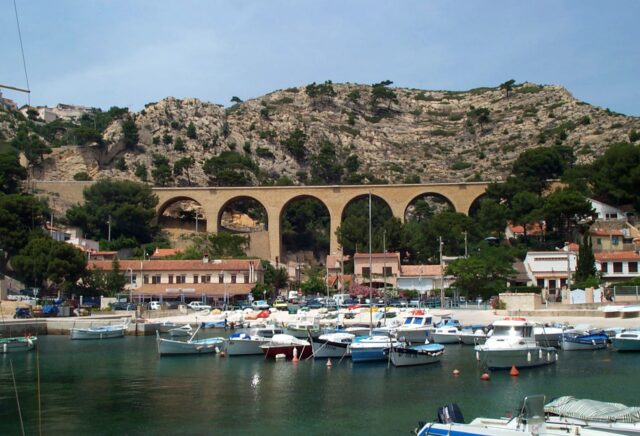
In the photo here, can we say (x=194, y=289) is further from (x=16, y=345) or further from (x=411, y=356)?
(x=411, y=356)

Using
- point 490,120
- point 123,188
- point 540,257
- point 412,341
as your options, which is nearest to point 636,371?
point 412,341

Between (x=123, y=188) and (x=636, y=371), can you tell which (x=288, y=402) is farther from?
(x=123, y=188)

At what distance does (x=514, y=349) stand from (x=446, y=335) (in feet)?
31.5

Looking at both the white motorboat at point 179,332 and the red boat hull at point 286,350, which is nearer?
the red boat hull at point 286,350

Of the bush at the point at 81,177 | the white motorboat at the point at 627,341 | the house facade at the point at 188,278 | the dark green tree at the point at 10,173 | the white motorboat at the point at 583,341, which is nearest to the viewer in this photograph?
the white motorboat at the point at 627,341

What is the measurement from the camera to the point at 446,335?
37.8m

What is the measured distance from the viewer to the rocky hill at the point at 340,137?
94625mm

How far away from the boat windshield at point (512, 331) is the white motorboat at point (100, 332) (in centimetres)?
2427

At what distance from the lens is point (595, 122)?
365 feet

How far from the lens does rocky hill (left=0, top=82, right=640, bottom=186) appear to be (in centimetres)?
9462

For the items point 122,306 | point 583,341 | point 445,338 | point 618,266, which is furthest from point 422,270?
point 583,341

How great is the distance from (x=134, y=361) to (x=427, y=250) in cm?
3855

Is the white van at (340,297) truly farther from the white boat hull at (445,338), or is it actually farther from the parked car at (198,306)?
the white boat hull at (445,338)

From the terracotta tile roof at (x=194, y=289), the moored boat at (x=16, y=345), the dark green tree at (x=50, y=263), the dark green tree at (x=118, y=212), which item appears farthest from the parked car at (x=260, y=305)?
the dark green tree at (x=118, y=212)
